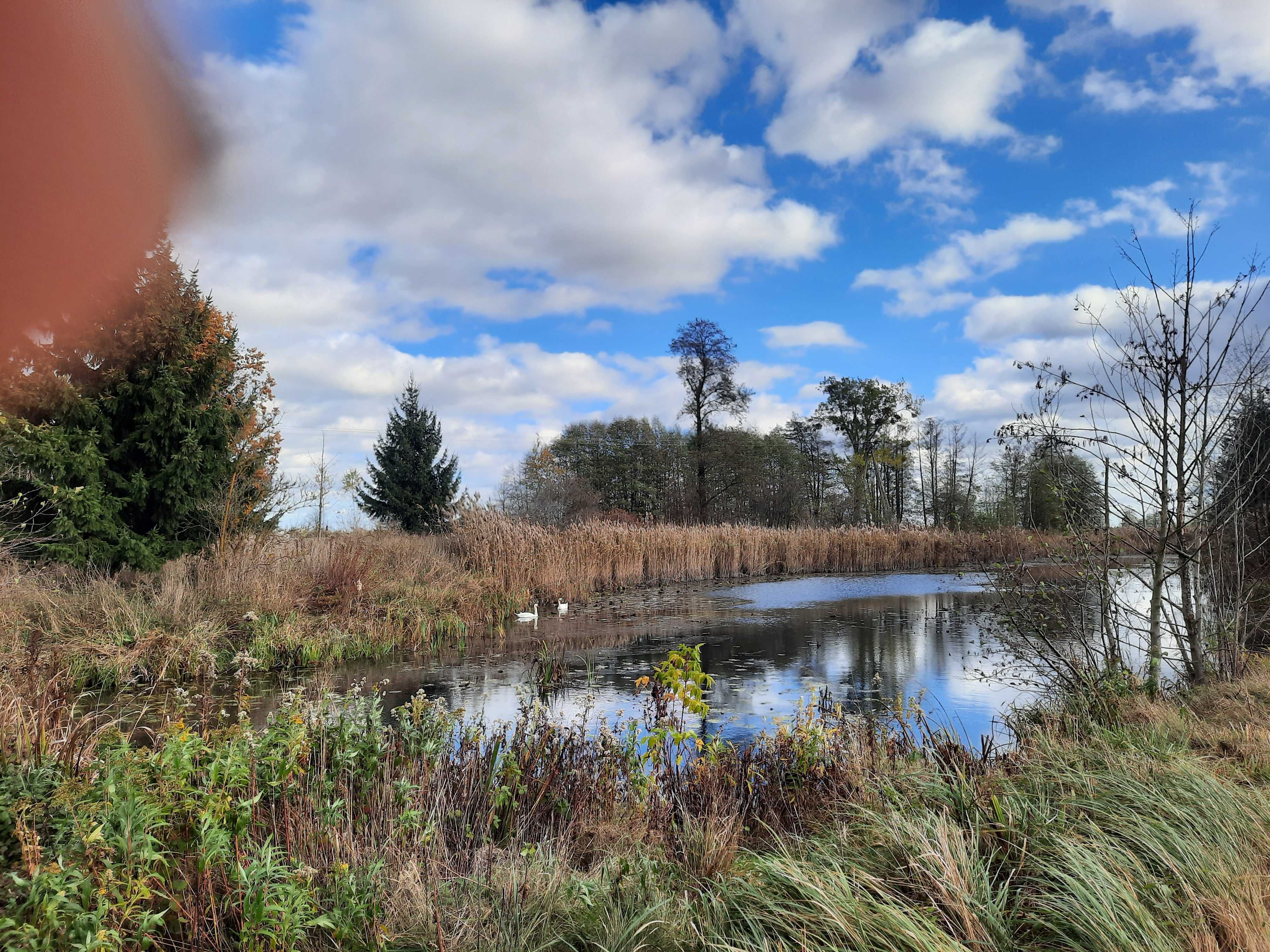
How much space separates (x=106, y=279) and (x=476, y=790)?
3.73 m

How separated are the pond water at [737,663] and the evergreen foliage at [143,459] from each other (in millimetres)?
4761

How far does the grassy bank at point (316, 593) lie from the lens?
26.2 ft

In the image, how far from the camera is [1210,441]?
5.63 metres

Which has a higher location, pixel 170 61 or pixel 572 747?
pixel 170 61

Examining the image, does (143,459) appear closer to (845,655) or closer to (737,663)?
(737,663)

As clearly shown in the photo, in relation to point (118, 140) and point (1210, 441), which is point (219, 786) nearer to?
point (118, 140)

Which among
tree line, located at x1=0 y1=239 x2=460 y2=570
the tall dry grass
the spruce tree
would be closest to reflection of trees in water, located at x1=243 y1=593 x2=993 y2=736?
the tall dry grass

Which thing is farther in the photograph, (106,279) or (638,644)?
(638,644)

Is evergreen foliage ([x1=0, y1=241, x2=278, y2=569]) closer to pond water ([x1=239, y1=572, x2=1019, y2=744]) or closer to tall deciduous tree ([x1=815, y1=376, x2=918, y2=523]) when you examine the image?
pond water ([x1=239, y1=572, x2=1019, y2=744])

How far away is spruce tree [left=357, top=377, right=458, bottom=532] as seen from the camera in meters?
27.2

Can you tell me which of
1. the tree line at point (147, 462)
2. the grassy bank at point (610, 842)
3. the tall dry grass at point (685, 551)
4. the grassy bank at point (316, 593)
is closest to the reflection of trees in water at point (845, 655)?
the tall dry grass at point (685, 551)

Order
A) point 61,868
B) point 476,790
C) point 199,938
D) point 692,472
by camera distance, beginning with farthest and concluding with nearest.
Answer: point 692,472 → point 476,790 → point 199,938 → point 61,868

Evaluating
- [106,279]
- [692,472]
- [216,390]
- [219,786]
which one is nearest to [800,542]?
[692,472]

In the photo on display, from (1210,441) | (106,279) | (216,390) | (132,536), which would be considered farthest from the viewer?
(216,390)
